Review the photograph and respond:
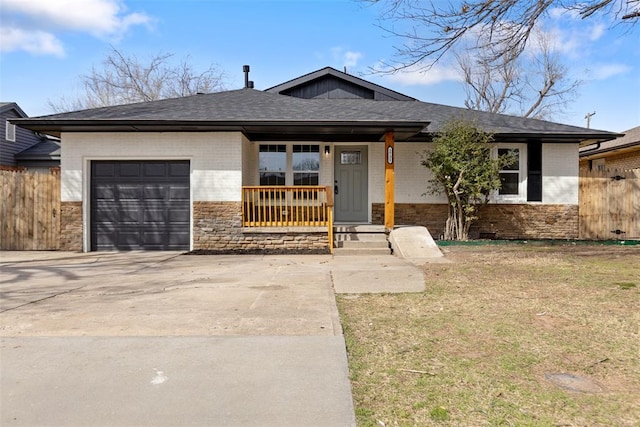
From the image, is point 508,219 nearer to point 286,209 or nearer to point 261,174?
point 286,209

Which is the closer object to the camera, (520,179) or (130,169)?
(130,169)

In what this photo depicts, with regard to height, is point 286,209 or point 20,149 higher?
point 20,149

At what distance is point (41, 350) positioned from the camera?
371 cm

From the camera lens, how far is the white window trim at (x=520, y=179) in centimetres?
1270

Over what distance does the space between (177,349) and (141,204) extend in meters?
8.22

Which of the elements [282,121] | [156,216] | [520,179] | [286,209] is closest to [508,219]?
[520,179]

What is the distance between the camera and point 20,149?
22859mm

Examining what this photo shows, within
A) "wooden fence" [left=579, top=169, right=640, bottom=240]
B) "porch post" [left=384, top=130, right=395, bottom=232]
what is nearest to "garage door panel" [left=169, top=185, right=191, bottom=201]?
"porch post" [left=384, top=130, right=395, bottom=232]

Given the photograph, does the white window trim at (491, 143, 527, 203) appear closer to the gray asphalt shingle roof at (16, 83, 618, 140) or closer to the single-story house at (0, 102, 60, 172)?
the gray asphalt shingle roof at (16, 83, 618, 140)

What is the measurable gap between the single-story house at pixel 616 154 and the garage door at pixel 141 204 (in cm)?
1499

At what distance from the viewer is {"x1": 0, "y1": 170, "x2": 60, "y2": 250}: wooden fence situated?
36.5 feet

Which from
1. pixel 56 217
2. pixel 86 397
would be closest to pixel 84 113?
pixel 56 217

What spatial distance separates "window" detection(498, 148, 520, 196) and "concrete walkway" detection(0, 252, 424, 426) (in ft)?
22.5

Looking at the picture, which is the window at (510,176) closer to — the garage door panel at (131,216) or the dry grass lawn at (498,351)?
the dry grass lawn at (498,351)
